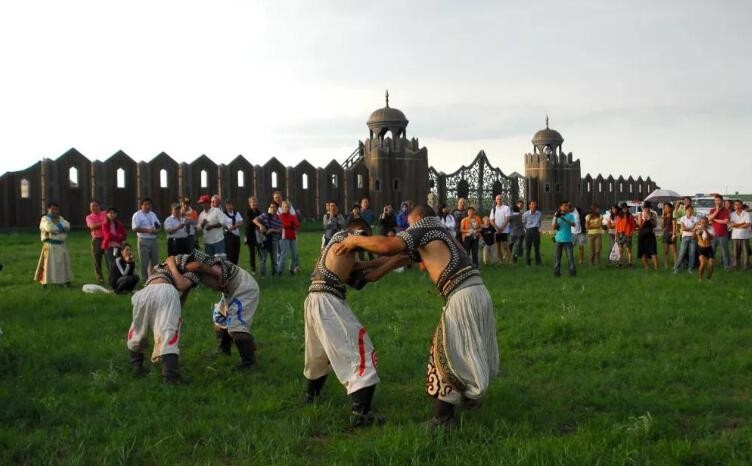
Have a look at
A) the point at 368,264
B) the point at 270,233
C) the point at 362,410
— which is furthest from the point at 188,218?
the point at 362,410

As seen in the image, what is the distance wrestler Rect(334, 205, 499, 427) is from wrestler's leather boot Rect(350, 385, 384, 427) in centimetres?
56

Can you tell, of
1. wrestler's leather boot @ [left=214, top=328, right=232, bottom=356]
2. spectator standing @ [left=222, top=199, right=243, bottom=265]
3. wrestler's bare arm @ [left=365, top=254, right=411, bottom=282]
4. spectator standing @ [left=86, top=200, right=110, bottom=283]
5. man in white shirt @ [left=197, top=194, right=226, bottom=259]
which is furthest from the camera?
spectator standing @ [left=222, top=199, right=243, bottom=265]

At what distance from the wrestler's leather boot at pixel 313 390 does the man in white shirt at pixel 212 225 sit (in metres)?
8.90

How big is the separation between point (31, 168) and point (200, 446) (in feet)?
108

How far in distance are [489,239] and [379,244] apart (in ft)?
46.9

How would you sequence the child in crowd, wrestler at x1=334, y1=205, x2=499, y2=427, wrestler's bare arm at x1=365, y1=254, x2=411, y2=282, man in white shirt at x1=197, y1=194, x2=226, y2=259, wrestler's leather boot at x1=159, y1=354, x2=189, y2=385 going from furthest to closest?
the child in crowd → man in white shirt at x1=197, y1=194, x2=226, y2=259 → wrestler's leather boot at x1=159, y1=354, x2=189, y2=385 → wrestler's bare arm at x1=365, y1=254, x2=411, y2=282 → wrestler at x1=334, y1=205, x2=499, y2=427

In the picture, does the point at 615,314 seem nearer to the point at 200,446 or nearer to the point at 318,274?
the point at 318,274

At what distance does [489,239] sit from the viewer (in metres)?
20.2

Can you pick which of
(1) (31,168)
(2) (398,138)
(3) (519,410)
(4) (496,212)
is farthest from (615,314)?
(2) (398,138)

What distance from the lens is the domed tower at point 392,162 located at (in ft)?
158

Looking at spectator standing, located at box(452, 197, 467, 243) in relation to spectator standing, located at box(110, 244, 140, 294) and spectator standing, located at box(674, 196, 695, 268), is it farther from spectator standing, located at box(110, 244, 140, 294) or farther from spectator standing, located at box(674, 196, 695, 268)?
spectator standing, located at box(110, 244, 140, 294)

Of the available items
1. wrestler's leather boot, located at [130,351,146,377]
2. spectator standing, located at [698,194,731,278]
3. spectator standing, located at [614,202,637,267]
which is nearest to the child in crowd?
spectator standing, located at [614,202,637,267]

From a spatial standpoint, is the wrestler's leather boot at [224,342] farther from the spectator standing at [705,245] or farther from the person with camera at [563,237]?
the spectator standing at [705,245]

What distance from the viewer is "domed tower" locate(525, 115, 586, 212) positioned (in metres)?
64.6
